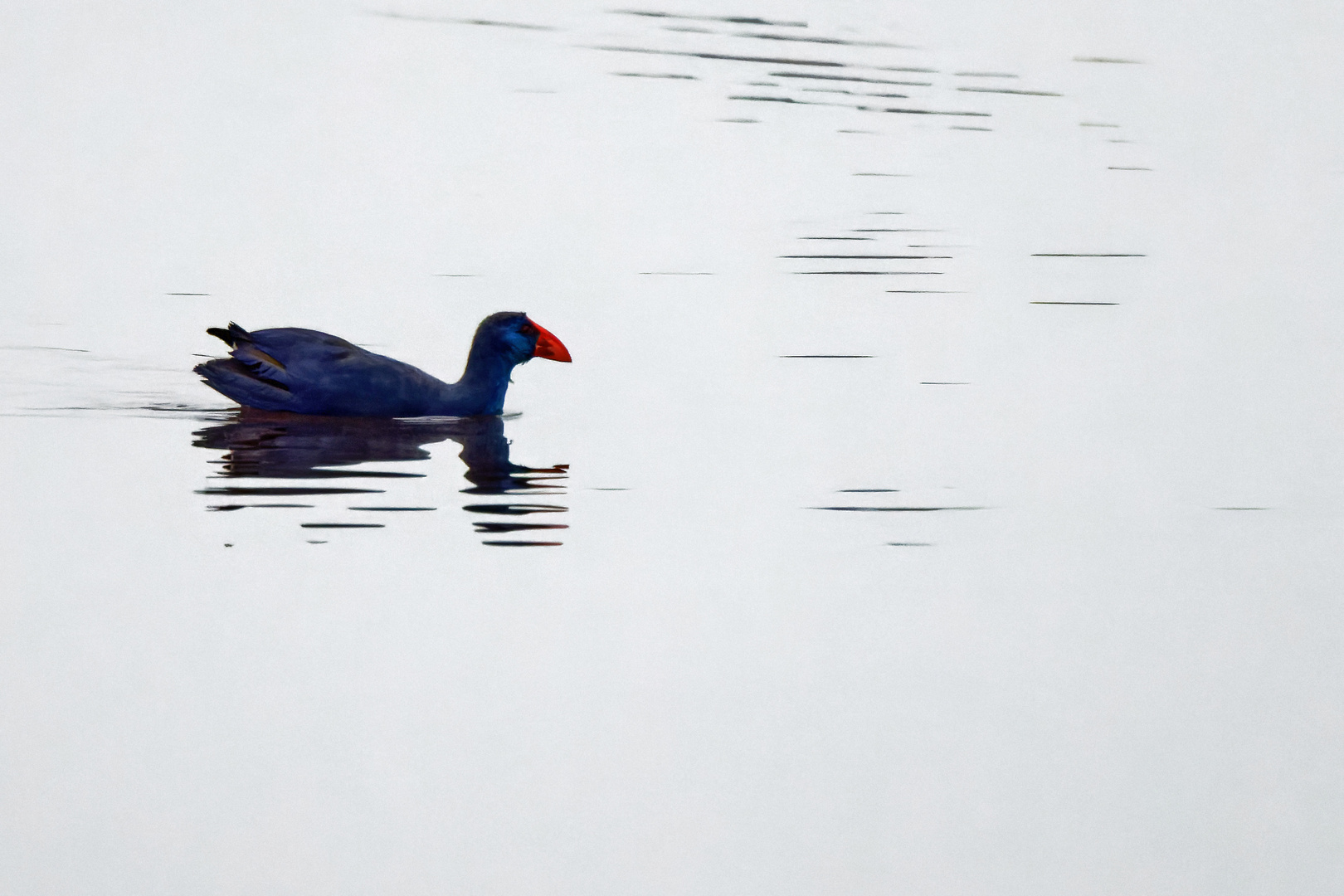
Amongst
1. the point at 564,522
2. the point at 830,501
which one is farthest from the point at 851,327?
the point at 564,522

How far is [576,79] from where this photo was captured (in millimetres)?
6895

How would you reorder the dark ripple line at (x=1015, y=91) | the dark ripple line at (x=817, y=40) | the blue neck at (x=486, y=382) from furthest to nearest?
the dark ripple line at (x=817, y=40) < the dark ripple line at (x=1015, y=91) < the blue neck at (x=486, y=382)

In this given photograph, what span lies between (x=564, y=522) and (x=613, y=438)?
0.70 metres

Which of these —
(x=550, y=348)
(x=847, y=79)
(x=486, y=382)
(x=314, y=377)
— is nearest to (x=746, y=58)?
(x=847, y=79)

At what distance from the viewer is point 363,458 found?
479 centimetres

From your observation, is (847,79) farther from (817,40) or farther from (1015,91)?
(1015,91)

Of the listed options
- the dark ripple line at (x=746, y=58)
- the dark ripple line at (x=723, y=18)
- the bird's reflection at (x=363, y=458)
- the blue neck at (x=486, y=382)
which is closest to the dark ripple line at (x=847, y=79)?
the dark ripple line at (x=746, y=58)

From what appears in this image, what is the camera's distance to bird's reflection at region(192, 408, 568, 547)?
4316 mm

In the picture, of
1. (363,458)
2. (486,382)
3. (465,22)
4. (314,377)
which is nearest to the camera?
(363,458)

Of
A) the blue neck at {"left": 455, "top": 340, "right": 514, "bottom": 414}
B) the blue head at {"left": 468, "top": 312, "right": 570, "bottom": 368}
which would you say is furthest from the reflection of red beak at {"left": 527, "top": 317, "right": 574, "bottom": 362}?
the blue neck at {"left": 455, "top": 340, "right": 514, "bottom": 414}

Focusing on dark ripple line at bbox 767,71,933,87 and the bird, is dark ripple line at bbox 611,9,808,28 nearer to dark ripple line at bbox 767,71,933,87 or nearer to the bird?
dark ripple line at bbox 767,71,933,87

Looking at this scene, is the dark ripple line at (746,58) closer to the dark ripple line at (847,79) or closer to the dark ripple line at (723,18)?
the dark ripple line at (847,79)

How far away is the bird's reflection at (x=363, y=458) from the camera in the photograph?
432 cm

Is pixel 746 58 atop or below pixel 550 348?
atop
